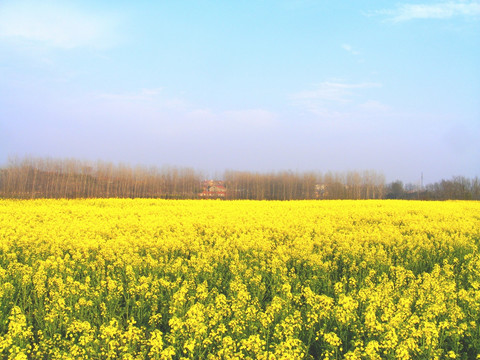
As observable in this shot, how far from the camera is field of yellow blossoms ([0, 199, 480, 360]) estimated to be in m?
5.67

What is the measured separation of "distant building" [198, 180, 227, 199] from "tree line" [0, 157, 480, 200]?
517 mm

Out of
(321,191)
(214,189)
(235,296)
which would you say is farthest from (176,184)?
(235,296)

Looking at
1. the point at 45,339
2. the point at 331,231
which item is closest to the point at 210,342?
the point at 45,339

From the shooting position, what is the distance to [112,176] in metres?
52.5

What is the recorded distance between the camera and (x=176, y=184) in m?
55.7

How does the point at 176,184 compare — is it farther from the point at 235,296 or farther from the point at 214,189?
the point at 235,296

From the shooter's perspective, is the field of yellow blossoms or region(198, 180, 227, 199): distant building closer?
the field of yellow blossoms

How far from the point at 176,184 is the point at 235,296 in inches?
1909

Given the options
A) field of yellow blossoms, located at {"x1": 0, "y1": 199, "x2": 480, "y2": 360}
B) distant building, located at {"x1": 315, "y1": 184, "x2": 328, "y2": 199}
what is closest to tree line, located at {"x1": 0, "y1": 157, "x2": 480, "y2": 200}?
distant building, located at {"x1": 315, "y1": 184, "x2": 328, "y2": 199}

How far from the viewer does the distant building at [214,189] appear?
185ft

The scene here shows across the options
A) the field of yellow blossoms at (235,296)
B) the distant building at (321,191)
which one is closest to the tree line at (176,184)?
the distant building at (321,191)

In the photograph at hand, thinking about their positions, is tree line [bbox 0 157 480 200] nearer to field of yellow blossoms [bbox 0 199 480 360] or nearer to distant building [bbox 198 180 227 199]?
distant building [bbox 198 180 227 199]

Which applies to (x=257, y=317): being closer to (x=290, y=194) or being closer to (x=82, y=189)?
(x=82, y=189)

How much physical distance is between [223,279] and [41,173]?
45985 mm
